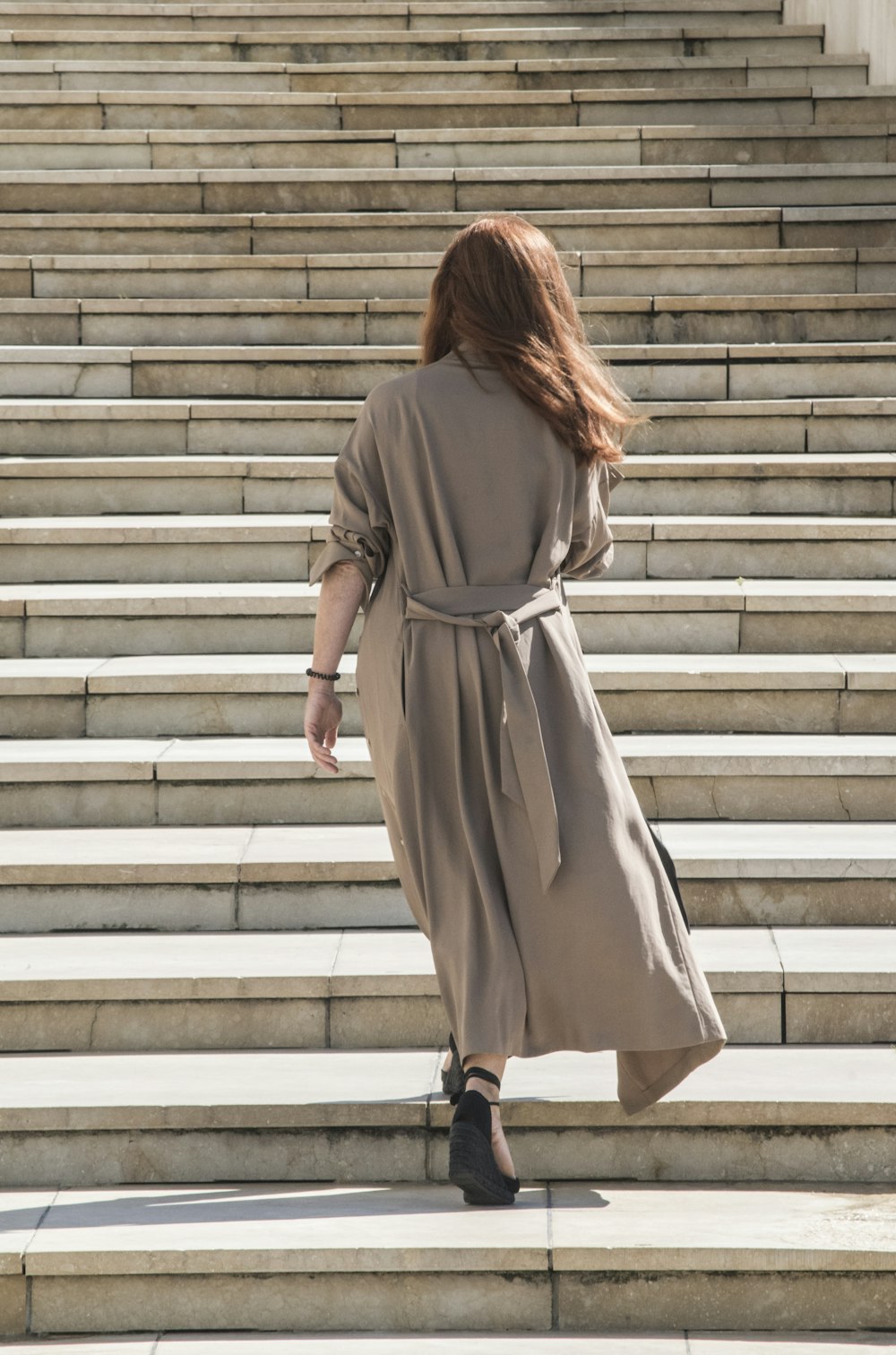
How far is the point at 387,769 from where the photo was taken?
3199 millimetres

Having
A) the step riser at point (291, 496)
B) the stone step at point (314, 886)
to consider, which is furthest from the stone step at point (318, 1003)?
the step riser at point (291, 496)

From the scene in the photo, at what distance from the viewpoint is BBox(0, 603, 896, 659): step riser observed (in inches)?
196

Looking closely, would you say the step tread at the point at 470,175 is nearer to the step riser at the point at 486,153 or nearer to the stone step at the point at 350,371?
the step riser at the point at 486,153

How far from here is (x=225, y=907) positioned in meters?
4.14

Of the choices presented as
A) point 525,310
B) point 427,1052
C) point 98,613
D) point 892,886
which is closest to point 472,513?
point 525,310

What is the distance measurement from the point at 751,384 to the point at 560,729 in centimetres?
331

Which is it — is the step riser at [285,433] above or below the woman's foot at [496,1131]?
above

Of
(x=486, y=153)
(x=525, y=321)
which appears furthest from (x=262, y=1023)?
(x=486, y=153)

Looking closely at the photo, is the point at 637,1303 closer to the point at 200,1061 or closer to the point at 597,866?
the point at 597,866

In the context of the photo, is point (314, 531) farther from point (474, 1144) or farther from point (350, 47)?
point (350, 47)

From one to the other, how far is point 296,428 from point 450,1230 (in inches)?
139

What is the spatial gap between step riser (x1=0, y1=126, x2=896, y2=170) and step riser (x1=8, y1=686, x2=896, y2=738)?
11.8ft

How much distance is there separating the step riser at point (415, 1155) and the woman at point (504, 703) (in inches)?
9.6

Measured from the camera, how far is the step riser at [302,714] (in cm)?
470
